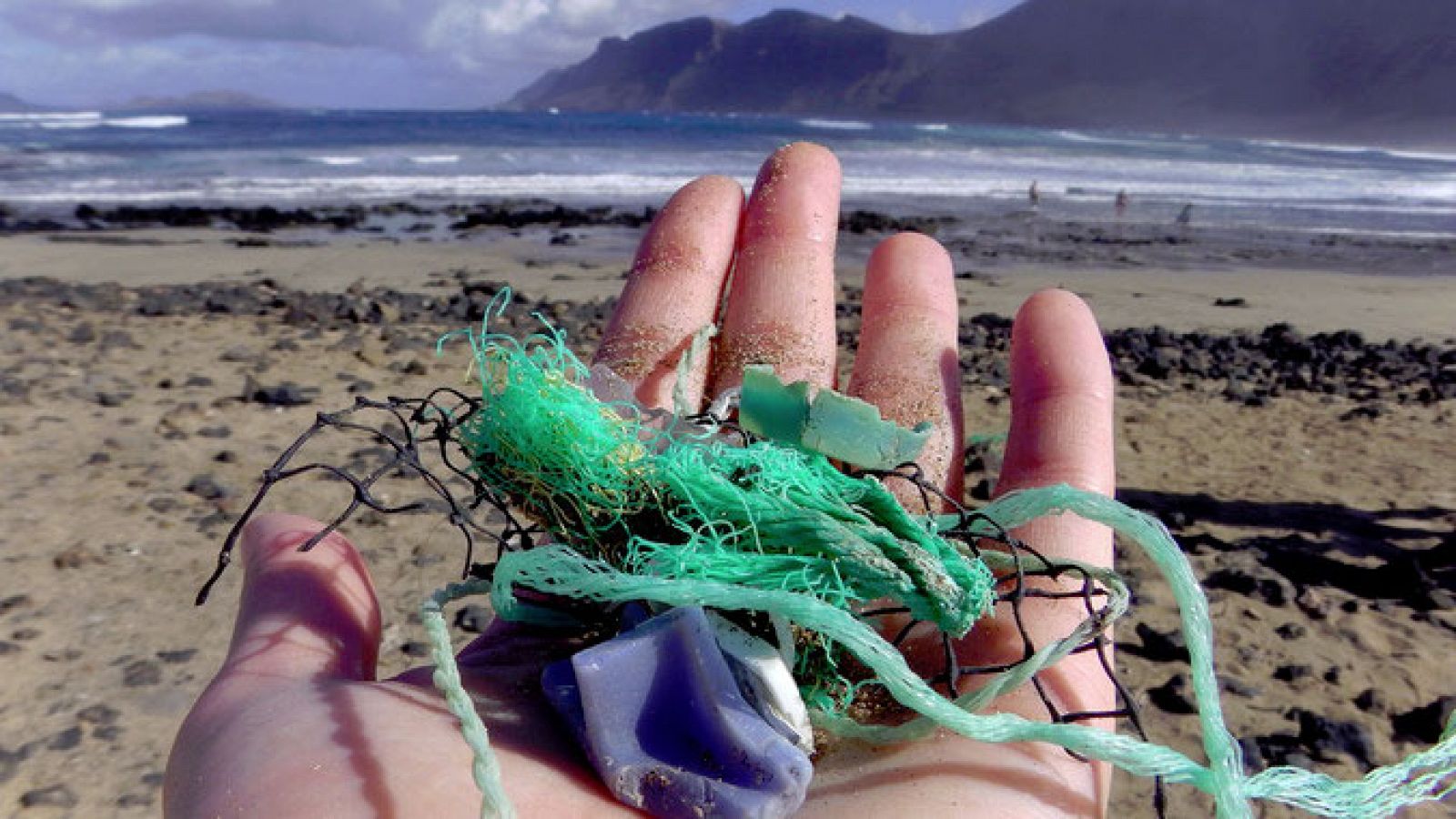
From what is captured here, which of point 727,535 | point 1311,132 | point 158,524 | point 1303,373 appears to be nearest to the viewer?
point 727,535

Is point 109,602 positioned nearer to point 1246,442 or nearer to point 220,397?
point 220,397

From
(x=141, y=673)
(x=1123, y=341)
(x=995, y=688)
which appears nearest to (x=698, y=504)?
(x=995, y=688)

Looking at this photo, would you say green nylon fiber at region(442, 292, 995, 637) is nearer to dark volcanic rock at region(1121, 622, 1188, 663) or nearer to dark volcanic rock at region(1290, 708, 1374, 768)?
dark volcanic rock at region(1290, 708, 1374, 768)

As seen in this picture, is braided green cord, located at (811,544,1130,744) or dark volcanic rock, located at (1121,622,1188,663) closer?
braided green cord, located at (811,544,1130,744)

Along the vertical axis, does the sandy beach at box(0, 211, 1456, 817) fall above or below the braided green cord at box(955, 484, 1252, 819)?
below

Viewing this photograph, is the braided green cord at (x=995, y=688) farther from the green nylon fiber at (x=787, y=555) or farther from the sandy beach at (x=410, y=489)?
the sandy beach at (x=410, y=489)

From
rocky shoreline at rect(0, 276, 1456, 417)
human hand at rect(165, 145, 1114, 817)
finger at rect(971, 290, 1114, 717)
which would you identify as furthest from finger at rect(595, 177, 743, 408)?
rocky shoreline at rect(0, 276, 1456, 417)

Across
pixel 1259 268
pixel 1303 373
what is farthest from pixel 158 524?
pixel 1259 268
